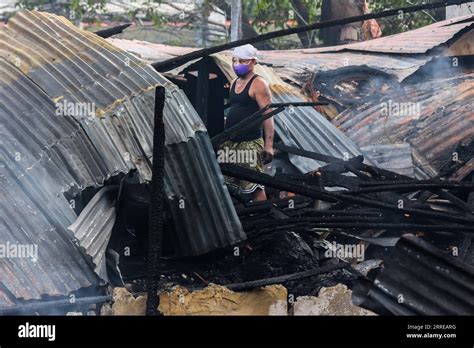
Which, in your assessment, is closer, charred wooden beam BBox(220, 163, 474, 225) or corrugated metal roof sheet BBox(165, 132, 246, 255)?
corrugated metal roof sheet BBox(165, 132, 246, 255)

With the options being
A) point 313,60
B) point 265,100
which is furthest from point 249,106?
point 313,60

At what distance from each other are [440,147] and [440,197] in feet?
6.61

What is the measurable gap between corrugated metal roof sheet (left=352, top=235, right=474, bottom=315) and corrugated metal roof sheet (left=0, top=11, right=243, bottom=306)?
241 centimetres

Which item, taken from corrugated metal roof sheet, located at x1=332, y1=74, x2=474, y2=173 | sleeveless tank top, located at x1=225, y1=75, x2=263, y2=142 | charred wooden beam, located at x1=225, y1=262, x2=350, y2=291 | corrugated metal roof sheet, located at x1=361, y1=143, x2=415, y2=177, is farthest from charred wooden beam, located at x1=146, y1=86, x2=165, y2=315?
corrugated metal roof sheet, located at x1=332, y1=74, x2=474, y2=173

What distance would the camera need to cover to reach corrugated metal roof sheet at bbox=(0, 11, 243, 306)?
24.0ft

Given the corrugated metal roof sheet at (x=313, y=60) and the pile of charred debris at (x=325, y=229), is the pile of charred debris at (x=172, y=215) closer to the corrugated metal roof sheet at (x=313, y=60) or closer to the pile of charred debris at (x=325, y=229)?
the pile of charred debris at (x=325, y=229)

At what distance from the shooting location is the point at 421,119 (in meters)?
11.9

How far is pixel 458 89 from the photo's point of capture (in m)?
12.2

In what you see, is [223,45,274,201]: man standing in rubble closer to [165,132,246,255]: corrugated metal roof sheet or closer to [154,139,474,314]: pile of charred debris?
[154,139,474,314]: pile of charred debris

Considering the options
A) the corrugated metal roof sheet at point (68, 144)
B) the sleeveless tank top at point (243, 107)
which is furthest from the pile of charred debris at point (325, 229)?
the sleeveless tank top at point (243, 107)

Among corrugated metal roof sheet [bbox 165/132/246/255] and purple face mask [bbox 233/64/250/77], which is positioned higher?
purple face mask [bbox 233/64/250/77]

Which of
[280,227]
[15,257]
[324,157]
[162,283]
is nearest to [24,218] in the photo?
[15,257]

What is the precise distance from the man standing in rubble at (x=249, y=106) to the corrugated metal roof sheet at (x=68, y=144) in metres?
1.59

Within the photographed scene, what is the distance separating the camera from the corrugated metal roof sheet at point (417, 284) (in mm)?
5945
